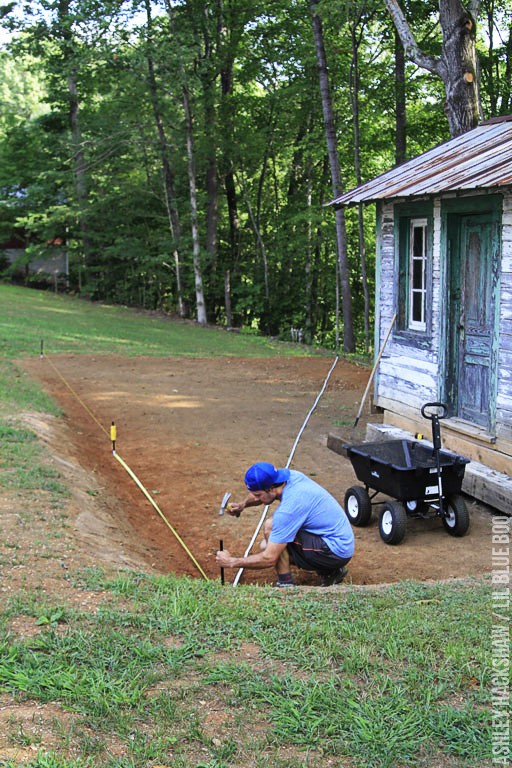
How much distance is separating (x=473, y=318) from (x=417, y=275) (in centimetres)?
135

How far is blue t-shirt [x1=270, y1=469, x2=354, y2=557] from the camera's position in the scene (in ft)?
19.8

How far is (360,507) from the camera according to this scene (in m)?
7.96

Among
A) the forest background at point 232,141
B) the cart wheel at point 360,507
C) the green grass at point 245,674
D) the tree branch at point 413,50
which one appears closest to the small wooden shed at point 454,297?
the cart wheel at point 360,507

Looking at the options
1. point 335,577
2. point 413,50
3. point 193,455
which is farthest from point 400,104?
point 335,577

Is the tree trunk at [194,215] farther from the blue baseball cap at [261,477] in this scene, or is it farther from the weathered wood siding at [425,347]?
the blue baseball cap at [261,477]

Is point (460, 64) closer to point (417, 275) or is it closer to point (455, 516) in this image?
point (417, 275)

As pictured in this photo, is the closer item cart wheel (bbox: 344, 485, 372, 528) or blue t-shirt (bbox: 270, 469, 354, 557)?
blue t-shirt (bbox: 270, 469, 354, 557)

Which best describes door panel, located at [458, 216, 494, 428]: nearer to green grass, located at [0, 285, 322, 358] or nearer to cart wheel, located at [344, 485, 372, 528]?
cart wheel, located at [344, 485, 372, 528]

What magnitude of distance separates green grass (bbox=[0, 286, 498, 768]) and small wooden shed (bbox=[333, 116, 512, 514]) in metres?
3.24

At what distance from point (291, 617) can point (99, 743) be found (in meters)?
1.71

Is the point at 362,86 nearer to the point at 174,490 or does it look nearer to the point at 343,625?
the point at 174,490

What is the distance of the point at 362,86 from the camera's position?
25203 millimetres

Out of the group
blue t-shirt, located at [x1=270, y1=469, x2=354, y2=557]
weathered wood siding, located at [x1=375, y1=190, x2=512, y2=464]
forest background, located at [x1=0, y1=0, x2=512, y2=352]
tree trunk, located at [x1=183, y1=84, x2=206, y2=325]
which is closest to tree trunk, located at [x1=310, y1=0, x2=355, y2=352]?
forest background, located at [x1=0, y1=0, x2=512, y2=352]

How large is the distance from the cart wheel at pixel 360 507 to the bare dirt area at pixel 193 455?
4.5 inches
